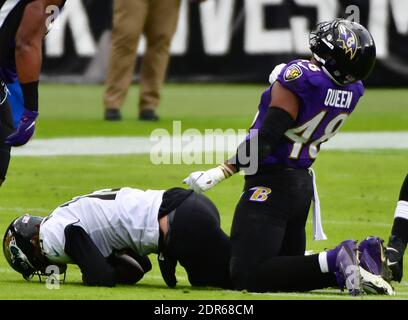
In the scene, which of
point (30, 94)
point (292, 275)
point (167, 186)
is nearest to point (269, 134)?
point (292, 275)

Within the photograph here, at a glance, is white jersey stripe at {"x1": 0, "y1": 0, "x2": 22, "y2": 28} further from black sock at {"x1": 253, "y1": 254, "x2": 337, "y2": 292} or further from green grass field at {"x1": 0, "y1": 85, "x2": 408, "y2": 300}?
black sock at {"x1": 253, "y1": 254, "x2": 337, "y2": 292}

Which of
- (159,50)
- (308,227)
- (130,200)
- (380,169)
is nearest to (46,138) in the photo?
(159,50)

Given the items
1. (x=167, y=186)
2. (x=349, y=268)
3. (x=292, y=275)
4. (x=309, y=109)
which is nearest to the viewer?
(x=349, y=268)

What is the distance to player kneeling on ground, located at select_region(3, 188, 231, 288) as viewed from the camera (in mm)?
6340

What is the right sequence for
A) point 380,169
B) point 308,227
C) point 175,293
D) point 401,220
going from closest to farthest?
1. point 175,293
2. point 401,220
3. point 308,227
4. point 380,169

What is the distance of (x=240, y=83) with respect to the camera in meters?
20.5

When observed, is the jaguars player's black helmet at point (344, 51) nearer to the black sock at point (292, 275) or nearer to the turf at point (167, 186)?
the black sock at point (292, 275)

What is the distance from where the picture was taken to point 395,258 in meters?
6.50

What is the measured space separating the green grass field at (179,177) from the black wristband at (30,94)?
0.81 meters

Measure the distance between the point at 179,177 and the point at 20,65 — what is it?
3005mm

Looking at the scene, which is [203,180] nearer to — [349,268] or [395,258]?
[349,268]

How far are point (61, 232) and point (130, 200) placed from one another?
0.38 metres

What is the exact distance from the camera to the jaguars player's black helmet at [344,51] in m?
6.31
